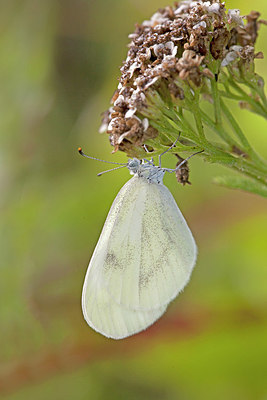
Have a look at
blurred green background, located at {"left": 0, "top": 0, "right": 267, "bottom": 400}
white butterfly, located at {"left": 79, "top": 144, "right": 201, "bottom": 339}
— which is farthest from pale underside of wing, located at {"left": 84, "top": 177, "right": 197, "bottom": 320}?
blurred green background, located at {"left": 0, "top": 0, "right": 267, "bottom": 400}

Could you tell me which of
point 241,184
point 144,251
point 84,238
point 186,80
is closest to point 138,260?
point 144,251

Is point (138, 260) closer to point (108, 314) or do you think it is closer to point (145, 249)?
point (145, 249)

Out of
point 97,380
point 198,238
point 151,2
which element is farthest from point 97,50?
point 97,380

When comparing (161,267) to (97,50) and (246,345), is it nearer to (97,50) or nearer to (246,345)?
(246,345)

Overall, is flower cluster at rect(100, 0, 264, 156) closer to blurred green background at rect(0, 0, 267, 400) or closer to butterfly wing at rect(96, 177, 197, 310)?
butterfly wing at rect(96, 177, 197, 310)

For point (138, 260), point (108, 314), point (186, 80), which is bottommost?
point (108, 314)

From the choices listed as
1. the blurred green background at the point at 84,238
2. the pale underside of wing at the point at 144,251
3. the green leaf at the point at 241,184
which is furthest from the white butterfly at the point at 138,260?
the blurred green background at the point at 84,238

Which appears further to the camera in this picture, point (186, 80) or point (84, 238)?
point (84, 238)
